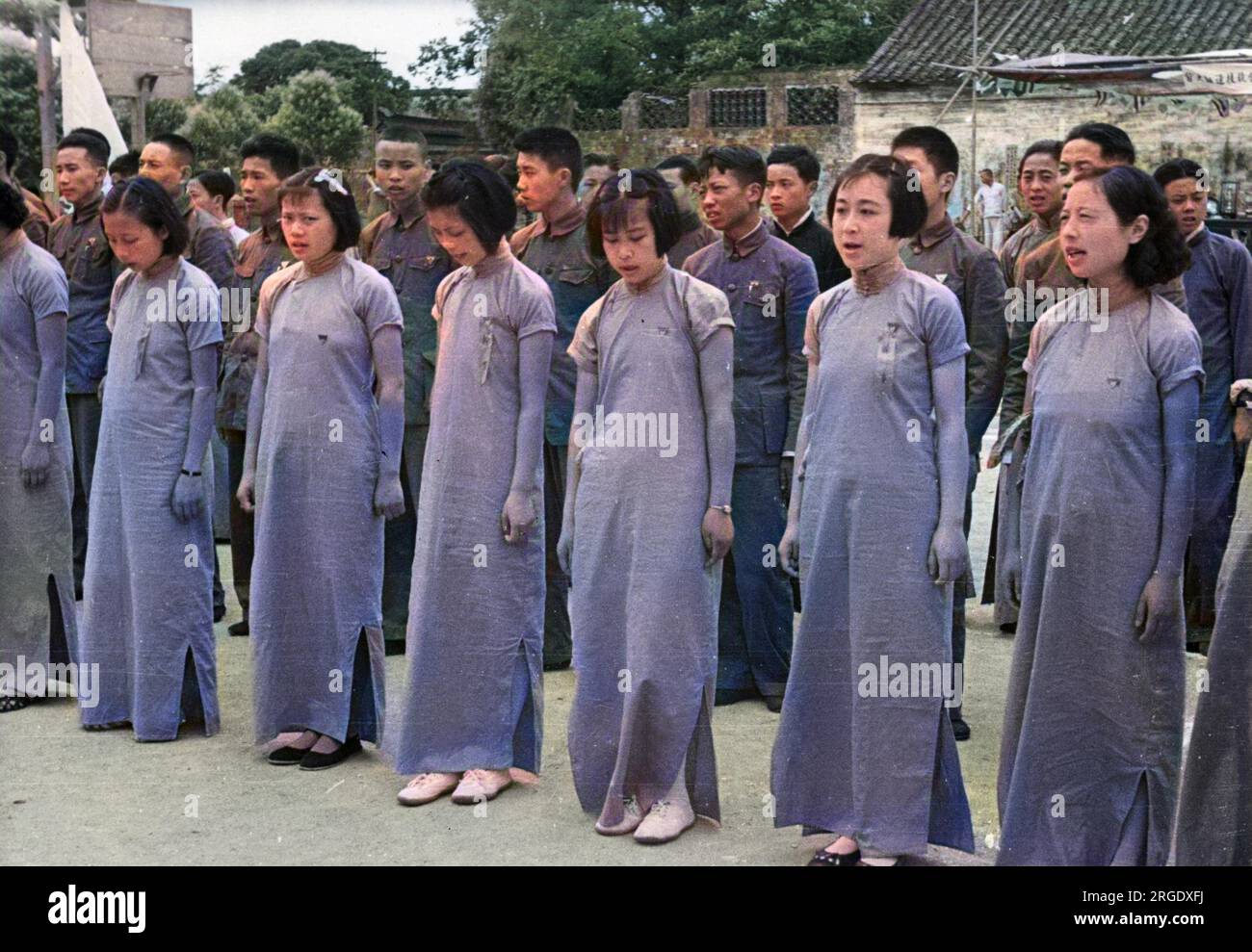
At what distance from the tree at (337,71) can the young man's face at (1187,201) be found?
2.84 metres

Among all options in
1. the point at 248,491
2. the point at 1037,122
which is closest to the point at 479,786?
the point at 248,491

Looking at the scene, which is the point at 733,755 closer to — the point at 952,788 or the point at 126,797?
the point at 952,788

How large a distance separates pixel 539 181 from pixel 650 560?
7.62ft

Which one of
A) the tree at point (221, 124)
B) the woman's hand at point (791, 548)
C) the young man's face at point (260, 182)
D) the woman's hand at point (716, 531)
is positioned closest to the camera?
the woman's hand at point (791, 548)

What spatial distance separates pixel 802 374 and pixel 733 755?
4.53ft

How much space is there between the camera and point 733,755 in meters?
5.74

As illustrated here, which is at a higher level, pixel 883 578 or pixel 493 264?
pixel 493 264

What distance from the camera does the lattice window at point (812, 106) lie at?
6.45 m

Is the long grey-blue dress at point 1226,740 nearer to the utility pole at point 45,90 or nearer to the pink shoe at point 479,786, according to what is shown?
the pink shoe at point 479,786

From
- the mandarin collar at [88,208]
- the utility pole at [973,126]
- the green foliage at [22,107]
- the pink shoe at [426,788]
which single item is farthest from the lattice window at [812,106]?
the mandarin collar at [88,208]

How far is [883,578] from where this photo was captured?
14.7 feet

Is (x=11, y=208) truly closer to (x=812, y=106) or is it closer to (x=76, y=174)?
(x=76, y=174)

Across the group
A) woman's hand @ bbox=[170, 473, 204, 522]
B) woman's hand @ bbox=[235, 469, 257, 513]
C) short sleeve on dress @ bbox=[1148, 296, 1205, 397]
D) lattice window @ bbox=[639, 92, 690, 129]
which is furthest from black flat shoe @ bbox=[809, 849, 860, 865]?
lattice window @ bbox=[639, 92, 690, 129]

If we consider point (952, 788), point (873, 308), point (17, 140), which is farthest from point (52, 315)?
point (952, 788)
